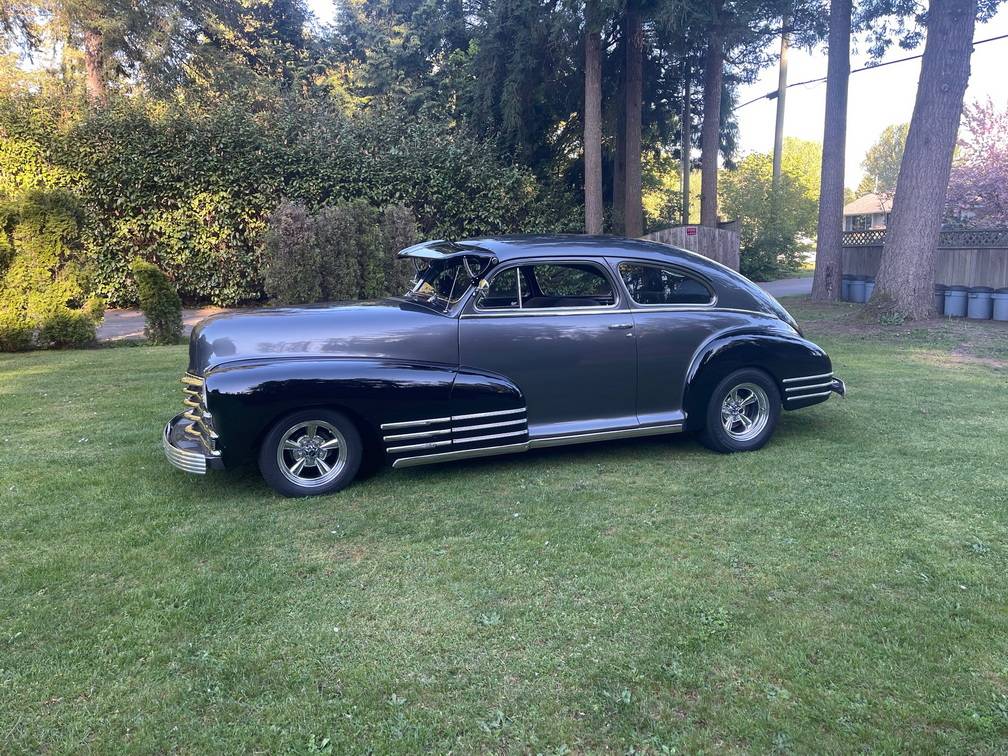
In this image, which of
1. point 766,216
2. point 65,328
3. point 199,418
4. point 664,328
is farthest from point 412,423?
point 766,216

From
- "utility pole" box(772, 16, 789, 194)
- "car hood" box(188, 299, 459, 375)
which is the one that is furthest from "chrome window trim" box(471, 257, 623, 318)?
"utility pole" box(772, 16, 789, 194)

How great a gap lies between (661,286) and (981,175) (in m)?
21.6

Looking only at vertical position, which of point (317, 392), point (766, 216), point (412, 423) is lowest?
point (412, 423)

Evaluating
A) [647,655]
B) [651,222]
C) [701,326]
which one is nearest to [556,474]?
[701,326]

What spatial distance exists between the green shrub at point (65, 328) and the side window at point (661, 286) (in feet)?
30.8

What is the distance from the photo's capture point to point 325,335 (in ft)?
15.5

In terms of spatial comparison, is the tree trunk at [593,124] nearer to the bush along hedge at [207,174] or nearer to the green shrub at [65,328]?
the bush along hedge at [207,174]

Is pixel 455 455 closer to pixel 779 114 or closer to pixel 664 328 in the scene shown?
pixel 664 328

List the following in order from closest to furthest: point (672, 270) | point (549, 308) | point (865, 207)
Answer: point (549, 308), point (672, 270), point (865, 207)

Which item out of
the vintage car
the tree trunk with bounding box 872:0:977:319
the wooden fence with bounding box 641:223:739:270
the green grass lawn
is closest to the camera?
the green grass lawn

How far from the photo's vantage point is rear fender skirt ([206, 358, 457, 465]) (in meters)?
4.38

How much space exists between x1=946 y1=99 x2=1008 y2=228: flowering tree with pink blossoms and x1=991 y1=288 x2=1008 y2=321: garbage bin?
8.16m

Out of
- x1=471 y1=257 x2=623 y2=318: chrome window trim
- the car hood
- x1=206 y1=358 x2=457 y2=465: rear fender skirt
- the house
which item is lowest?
x1=206 y1=358 x2=457 y2=465: rear fender skirt

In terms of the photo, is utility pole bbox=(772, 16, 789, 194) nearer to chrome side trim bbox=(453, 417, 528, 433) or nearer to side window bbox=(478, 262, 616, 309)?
side window bbox=(478, 262, 616, 309)
